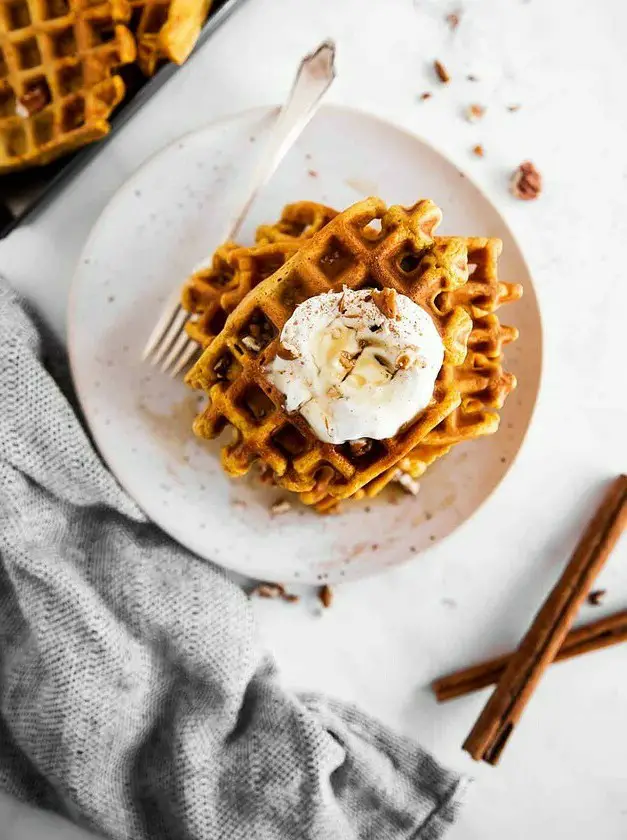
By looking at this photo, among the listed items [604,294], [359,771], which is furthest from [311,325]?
[359,771]

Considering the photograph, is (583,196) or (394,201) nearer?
(394,201)

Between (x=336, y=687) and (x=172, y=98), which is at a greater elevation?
(x=172, y=98)

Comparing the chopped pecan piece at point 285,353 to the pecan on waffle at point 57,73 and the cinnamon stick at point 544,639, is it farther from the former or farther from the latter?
the cinnamon stick at point 544,639

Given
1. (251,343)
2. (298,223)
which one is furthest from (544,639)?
(298,223)

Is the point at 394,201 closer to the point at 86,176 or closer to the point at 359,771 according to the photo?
the point at 86,176

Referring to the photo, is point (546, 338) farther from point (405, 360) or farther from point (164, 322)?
point (164, 322)

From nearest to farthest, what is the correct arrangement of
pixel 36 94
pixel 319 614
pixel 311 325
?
pixel 311 325 → pixel 36 94 → pixel 319 614

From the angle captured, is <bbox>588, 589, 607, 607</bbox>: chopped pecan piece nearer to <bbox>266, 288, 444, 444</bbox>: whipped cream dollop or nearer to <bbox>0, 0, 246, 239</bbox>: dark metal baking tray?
A: <bbox>266, 288, 444, 444</bbox>: whipped cream dollop
